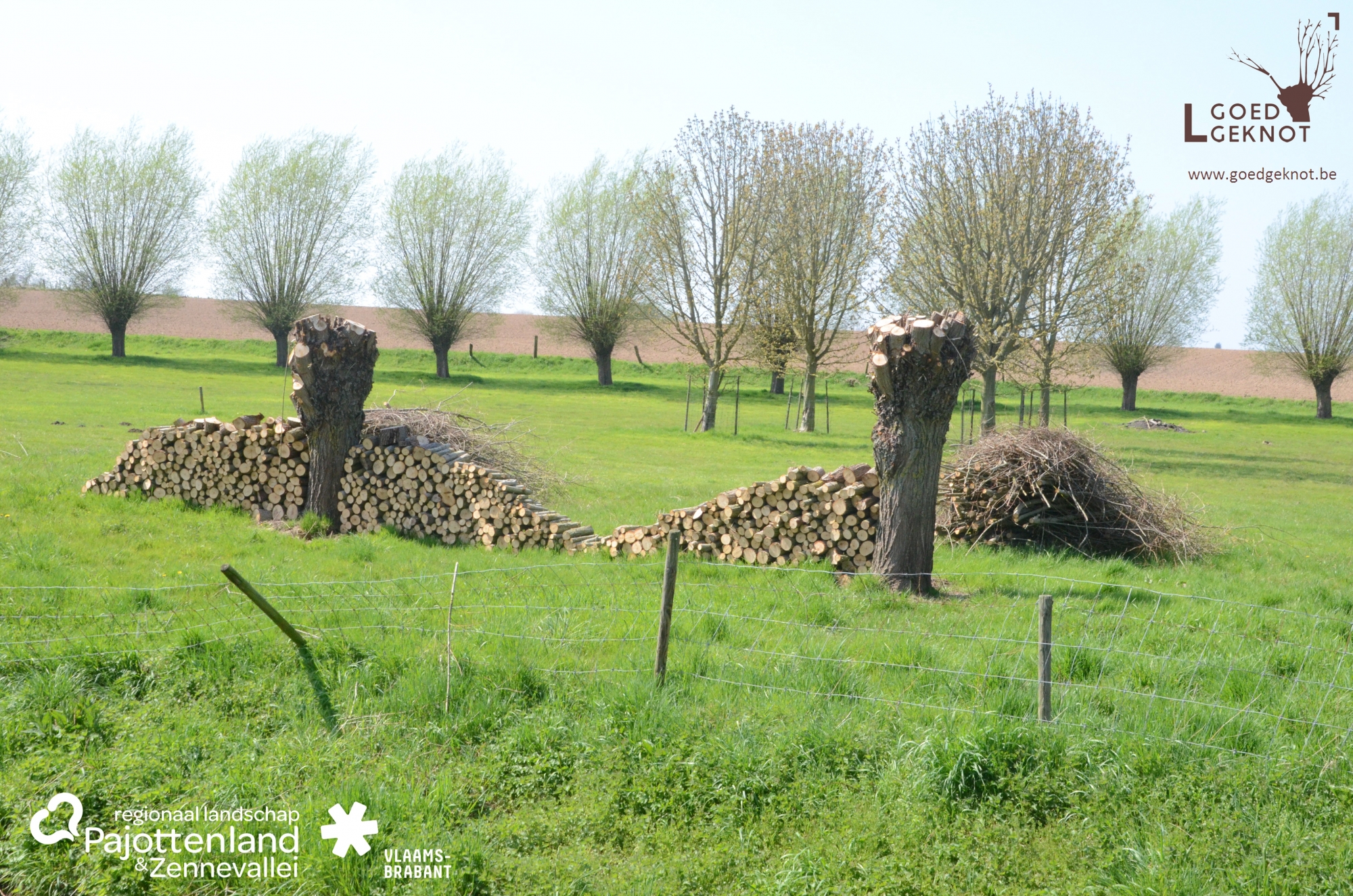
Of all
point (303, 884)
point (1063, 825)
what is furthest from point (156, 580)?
point (1063, 825)

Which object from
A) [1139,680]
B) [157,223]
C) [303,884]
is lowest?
[303,884]

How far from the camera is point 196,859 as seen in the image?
13.8 ft

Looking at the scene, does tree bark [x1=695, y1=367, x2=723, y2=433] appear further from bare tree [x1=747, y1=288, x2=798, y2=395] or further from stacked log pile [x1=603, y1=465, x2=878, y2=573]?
stacked log pile [x1=603, y1=465, x2=878, y2=573]

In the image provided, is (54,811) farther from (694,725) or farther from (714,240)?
(714,240)

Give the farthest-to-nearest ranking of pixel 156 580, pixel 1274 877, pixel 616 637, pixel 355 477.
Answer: pixel 355 477 < pixel 156 580 < pixel 616 637 < pixel 1274 877

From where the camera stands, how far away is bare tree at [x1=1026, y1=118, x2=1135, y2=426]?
26.0 meters

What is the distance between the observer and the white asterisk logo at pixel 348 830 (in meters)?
4.20

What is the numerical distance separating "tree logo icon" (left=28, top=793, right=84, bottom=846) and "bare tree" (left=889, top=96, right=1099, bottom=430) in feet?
75.7

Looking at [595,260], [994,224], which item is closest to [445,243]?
[595,260]

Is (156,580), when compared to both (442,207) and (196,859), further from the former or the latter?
(442,207)

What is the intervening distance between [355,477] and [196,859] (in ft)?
24.6

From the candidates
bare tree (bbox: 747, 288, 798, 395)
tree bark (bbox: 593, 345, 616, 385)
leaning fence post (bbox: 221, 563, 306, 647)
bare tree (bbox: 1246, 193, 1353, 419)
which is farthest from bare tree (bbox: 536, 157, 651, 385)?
leaning fence post (bbox: 221, 563, 306, 647)

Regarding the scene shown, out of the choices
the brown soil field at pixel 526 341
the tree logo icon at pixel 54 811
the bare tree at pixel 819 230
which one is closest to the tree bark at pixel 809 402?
the bare tree at pixel 819 230

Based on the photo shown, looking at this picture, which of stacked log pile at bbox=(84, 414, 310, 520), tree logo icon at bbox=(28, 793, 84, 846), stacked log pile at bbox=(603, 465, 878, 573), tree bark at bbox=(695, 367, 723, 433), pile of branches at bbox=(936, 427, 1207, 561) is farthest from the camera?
tree bark at bbox=(695, 367, 723, 433)
